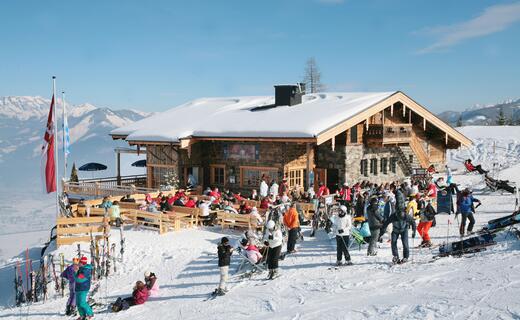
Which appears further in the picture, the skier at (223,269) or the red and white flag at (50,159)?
the red and white flag at (50,159)

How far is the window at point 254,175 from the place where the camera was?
25.2 meters

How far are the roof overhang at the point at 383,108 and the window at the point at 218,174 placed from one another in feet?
20.2

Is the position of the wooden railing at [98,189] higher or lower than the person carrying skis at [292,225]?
higher

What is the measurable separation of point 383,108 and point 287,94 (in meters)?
5.12

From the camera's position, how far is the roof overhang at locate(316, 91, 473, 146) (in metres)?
22.8

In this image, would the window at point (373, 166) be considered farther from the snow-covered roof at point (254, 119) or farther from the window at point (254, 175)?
the window at point (254, 175)

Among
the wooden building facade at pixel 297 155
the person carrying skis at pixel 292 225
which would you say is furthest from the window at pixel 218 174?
the person carrying skis at pixel 292 225

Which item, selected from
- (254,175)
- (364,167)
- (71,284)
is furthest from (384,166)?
(71,284)

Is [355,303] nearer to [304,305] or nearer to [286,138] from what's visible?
[304,305]

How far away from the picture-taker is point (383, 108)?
26.4m

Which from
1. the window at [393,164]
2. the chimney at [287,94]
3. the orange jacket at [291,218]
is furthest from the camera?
the window at [393,164]

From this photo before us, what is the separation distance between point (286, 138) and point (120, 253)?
8948 millimetres

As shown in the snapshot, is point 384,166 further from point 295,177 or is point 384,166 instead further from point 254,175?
point 254,175

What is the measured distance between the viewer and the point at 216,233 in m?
18.8
